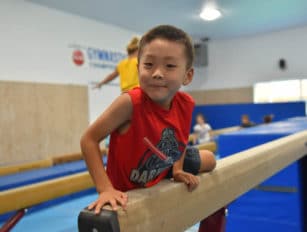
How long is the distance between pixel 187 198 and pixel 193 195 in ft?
0.12

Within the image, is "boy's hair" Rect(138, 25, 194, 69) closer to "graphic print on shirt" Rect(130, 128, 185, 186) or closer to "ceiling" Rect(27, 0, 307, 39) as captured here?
"graphic print on shirt" Rect(130, 128, 185, 186)

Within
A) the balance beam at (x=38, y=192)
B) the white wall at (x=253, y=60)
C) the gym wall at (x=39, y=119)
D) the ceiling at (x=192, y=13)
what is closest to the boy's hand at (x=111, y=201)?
the balance beam at (x=38, y=192)

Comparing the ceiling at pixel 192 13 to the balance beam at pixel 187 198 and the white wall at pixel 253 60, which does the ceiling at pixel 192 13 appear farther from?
the balance beam at pixel 187 198

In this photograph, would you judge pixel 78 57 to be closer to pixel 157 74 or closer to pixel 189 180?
pixel 157 74

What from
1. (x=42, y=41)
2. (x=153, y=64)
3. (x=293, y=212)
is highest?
(x=42, y=41)

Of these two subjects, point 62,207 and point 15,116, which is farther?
point 15,116

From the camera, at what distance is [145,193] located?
2.37ft

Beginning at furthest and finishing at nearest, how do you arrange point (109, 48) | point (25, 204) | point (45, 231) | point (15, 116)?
point (109, 48)
point (15, 116)
point (45, 231)
point (25, 204)

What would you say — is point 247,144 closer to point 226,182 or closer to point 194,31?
point 226,182

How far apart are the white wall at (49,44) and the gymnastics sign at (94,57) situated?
0.04 meters

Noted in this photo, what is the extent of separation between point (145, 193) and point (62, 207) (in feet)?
11.4

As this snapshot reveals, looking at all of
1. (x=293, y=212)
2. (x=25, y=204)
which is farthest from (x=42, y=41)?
(x=293, y=212)

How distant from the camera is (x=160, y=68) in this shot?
0.99m

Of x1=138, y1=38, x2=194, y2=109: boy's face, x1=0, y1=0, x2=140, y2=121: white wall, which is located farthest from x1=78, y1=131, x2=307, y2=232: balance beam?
x1=0, y1=0, x2=140, y2=121: white wall
